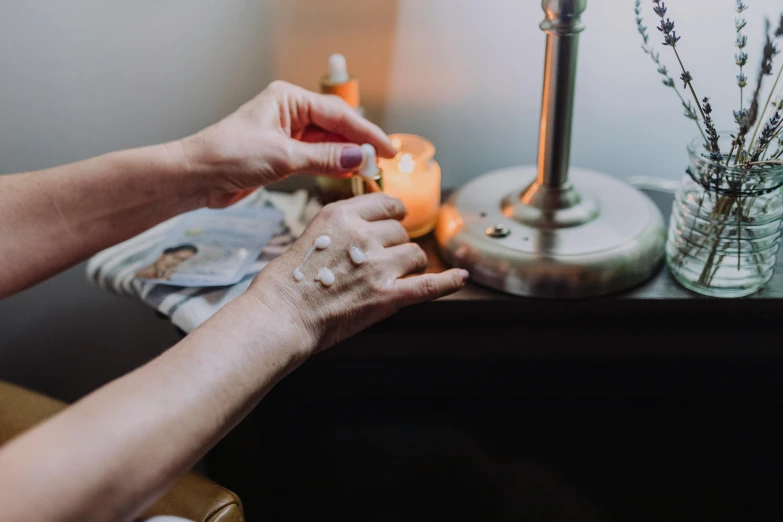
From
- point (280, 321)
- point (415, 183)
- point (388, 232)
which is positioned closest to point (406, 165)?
point (415, 183)

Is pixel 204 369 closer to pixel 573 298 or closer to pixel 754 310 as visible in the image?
pixel 573 298

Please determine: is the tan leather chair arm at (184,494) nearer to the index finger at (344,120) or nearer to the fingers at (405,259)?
the fingers at (405,259)

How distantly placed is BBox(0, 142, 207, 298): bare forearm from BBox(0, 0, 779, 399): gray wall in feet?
0.74

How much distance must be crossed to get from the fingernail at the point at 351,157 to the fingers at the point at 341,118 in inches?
1.6

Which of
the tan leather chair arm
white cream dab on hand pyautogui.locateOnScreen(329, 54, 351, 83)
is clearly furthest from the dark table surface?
white cream dab on hand pyautogui.locateOnScreen(329, 54, 351, 83)

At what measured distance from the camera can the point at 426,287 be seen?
0.67 metres

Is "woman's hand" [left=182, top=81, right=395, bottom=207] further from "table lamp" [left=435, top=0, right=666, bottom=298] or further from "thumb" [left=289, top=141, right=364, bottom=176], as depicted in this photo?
"table lamp" [left=435, top=0, right=666, bottom=298]

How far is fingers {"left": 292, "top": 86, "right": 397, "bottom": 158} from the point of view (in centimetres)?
77

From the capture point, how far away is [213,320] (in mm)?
589

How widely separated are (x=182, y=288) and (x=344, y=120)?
0.29 meters

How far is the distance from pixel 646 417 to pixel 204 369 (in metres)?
0.51

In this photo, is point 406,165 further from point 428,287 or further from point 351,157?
point 428,287

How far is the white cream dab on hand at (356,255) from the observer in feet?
2.15

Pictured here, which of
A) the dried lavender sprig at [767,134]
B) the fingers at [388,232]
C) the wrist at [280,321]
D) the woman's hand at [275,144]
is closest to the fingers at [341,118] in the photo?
the woman's hand at [275,144]
